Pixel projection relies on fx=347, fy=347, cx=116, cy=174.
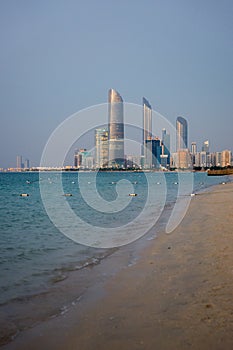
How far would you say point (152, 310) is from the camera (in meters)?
5.89

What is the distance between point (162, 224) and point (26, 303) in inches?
483

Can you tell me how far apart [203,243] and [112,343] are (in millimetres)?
7515

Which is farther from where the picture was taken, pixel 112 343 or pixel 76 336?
pixel 76 336

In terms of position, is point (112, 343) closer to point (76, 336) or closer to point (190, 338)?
point (76, 336)

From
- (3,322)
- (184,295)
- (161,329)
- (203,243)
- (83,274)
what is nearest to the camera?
(161,329)

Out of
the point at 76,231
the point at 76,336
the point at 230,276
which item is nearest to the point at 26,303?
the point at 76,336

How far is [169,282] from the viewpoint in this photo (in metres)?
7.50

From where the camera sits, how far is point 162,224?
60.8 feet

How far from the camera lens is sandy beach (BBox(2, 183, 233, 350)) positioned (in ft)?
15.8

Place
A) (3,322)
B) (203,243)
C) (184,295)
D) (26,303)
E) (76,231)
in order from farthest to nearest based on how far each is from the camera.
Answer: (76,231) < (203,243) < (26,303) < (184,295) < (3,322)

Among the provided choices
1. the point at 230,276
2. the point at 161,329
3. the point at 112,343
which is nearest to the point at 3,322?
the point at 112,343

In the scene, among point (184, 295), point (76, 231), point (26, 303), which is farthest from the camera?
point (76, 231)

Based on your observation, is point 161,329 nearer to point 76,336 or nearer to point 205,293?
point 76,336

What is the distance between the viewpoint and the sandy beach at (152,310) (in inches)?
189
